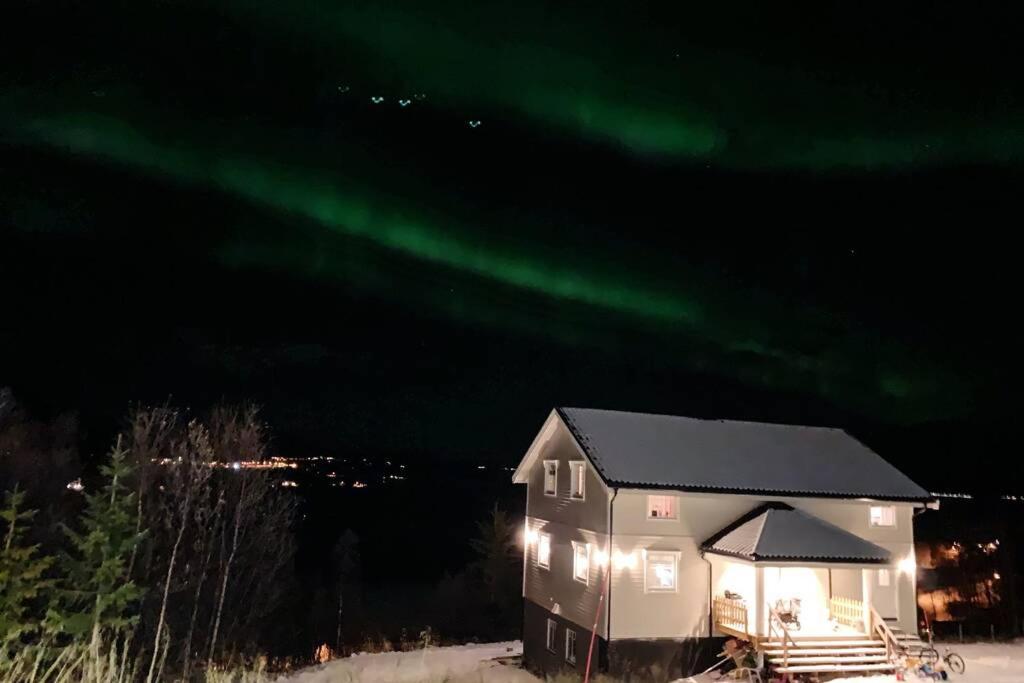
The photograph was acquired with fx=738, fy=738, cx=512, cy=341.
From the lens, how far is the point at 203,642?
32.2 meters

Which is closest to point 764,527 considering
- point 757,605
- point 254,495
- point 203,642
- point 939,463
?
point 757,605

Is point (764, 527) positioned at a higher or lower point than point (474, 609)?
higher

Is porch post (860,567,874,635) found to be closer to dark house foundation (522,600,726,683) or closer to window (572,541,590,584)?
dark house foundation (522,600,726,683)

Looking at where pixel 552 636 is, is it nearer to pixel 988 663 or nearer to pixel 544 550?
pixel 544 550

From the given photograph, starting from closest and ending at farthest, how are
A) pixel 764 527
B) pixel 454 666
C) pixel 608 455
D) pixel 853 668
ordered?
pixel 853 668 < pixel 764 527 < pixel 608 455 < pixel 454 666

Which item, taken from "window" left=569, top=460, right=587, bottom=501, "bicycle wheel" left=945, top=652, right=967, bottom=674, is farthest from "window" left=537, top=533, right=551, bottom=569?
"bicycle wheel" left=945, top=652, right=967, bottom=674

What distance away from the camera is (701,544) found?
70.8ft

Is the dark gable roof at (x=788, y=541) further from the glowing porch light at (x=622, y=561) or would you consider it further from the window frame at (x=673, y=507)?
the glowing porch light at (x=622, y=561)

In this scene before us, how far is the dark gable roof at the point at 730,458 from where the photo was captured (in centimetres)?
2225

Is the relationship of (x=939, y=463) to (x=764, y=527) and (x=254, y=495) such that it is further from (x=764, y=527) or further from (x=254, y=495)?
(x=254, y=495)

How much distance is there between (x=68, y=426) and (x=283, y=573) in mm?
13486

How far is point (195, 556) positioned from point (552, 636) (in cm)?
1664

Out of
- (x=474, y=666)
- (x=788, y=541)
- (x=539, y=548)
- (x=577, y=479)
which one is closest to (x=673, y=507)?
(x=788, y=541)

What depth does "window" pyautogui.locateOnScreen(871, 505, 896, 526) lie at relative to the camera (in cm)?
2345
